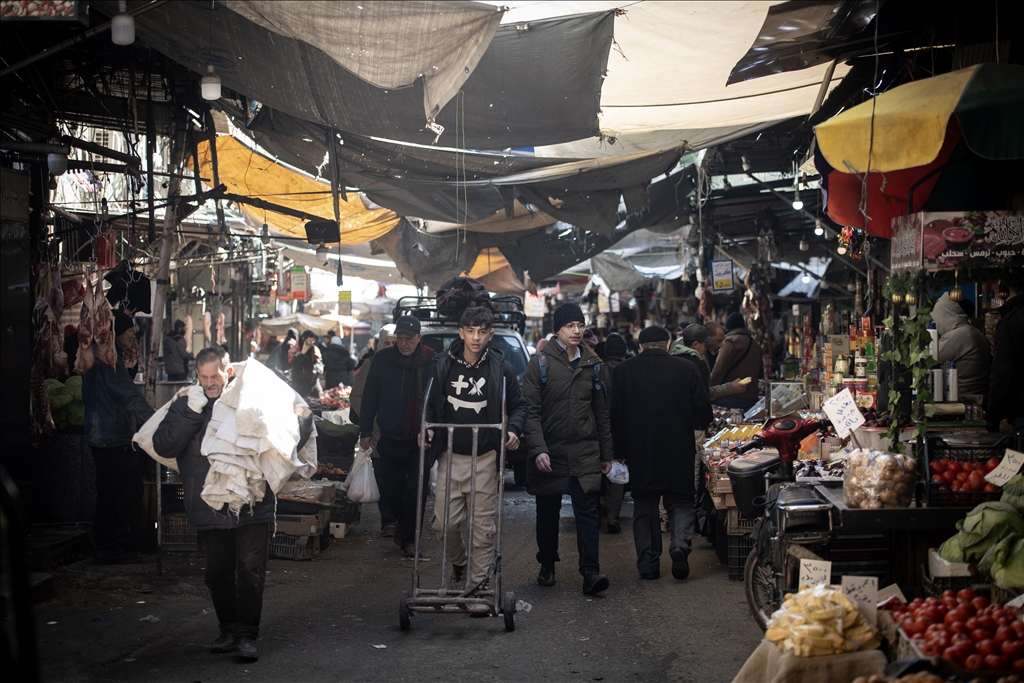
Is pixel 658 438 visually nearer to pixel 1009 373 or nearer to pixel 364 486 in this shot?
pixel 1009 373

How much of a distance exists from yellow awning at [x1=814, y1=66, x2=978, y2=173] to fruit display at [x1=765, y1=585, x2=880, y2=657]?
2638 millimetres

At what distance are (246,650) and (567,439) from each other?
3.04 m

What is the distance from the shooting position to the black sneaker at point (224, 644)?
19.2ft

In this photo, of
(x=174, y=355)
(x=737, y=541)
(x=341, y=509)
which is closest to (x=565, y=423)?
(x=737, y=541)

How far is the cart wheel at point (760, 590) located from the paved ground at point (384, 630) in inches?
12.3

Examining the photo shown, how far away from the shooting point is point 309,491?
8.89m

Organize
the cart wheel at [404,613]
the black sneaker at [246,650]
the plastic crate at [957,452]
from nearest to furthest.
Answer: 1. the plastic crate at [957,452]
2. the black sneaker at [246,650]
3. the cart wheel at [404,613]

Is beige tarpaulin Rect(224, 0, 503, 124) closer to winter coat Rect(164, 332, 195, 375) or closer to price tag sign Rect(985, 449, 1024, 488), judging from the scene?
price tag sign Rect(985, 449, 1024, 488)

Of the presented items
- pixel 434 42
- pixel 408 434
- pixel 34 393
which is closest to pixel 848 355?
pixel 408 434

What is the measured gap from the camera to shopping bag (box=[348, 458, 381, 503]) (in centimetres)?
903

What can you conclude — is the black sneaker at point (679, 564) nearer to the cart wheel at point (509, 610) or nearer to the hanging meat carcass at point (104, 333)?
the cart wheel at point (509, 610)

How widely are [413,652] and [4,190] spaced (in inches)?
195

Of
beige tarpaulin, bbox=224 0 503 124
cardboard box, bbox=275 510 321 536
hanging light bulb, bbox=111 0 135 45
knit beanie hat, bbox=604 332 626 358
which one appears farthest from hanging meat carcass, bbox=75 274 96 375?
knit beanie hat, bbox=604 332 626 358

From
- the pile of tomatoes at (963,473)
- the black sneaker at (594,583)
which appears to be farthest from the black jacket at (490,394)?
the pile of tomatoes at (963,473)
